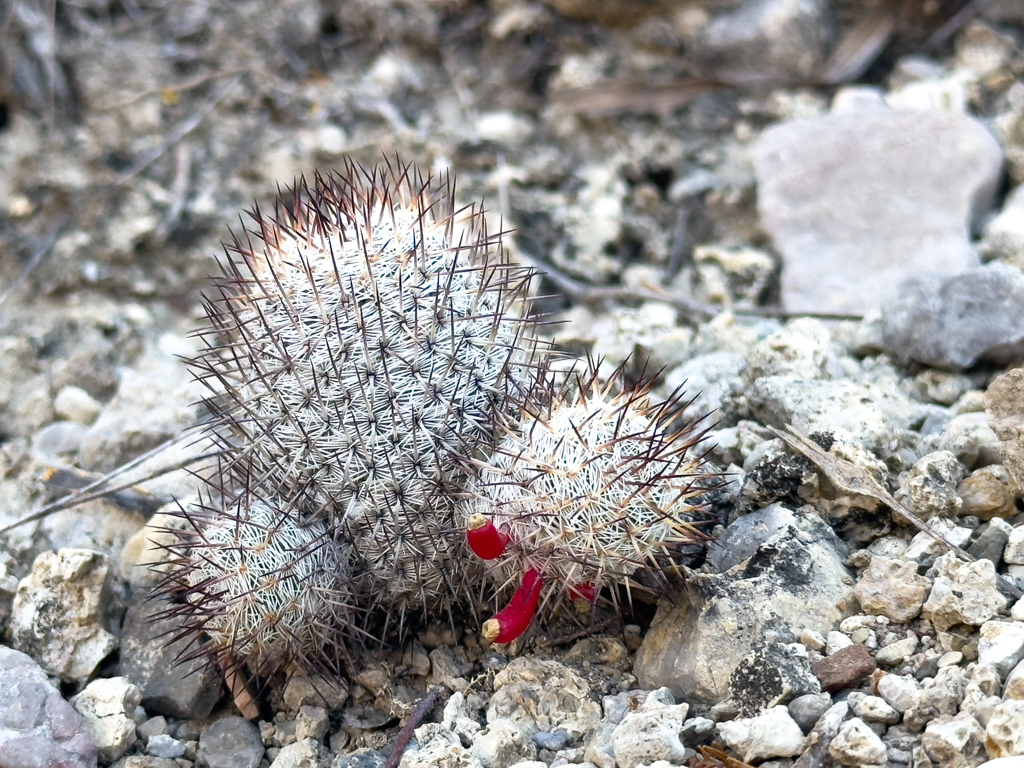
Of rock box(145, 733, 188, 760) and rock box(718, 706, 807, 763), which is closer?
rock box(718, 706, 807, 763)

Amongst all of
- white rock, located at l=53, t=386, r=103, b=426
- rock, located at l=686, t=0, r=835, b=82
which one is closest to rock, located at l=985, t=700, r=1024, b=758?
white rock, located at l=53, t=386, r=103, b=426

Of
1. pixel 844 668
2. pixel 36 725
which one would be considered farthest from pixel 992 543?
pixel 36 725

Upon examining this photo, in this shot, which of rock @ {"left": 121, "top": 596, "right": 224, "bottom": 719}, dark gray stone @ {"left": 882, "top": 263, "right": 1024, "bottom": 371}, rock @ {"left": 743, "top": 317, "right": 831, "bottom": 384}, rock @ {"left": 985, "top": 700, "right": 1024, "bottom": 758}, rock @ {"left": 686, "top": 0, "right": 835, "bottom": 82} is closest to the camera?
rock @ {"left": 985, "top": 700, "right": 1024, "bottom": 758}

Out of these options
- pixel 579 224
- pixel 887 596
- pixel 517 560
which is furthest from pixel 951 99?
pixel 517 560

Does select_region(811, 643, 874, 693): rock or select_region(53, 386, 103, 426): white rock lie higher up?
select_region(53, 386, 103, 426): white rock

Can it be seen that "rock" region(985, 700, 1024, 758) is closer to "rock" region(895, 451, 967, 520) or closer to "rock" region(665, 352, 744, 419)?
"rock" region(895, 451, 967, 520)

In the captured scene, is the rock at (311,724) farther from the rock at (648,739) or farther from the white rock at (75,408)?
the white rock at (75,408)

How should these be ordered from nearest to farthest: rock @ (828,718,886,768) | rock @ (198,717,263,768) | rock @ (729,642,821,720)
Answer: rock @ (828,718,886,768) → rock @ (729,642,821,720) → rock @ (198,717,263,768)

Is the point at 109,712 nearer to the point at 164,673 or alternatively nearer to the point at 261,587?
the point at 164,673

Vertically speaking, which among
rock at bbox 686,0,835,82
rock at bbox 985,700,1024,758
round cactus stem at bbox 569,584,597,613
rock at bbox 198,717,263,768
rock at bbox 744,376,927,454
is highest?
rock at bbox 686,0,835,82
